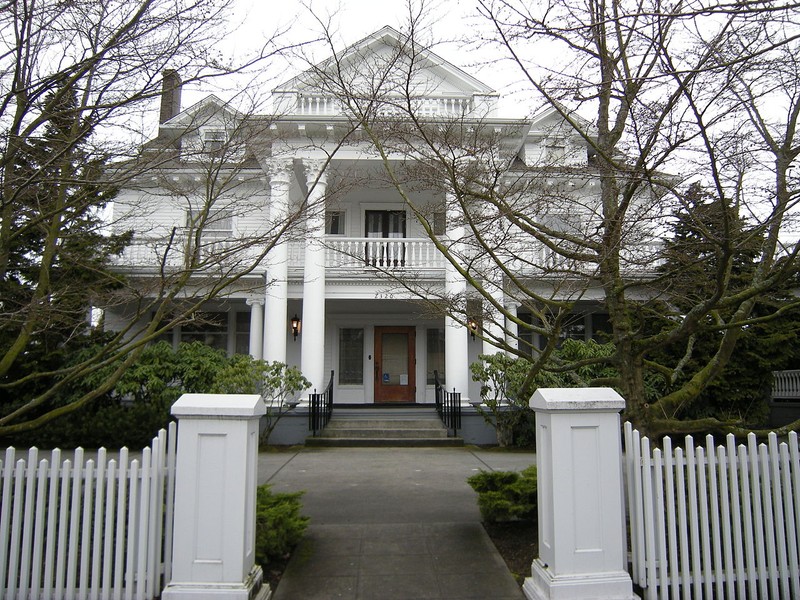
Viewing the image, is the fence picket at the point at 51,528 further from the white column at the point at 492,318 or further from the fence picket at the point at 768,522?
the fence picket at the point at 768,522

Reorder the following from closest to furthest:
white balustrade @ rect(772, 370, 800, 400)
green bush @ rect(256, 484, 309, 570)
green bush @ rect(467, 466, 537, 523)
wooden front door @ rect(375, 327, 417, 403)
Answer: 1. green bush @ rect(256, 484, 309, 570)
2. green bush @ rect(467, 466, 537, 523)
3. wooden front door @ rect(375, 327, 417, 403)
4. white balustrade @ rect(772, 370, 800, 400)

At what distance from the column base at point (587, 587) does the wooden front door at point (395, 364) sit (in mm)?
12289

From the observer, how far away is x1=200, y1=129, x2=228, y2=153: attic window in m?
5.59

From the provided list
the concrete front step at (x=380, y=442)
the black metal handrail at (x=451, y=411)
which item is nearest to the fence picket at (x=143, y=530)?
the concrete front step at (x=380, y=442)

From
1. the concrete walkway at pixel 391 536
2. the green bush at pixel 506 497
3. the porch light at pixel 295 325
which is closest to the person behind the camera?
the concrete walkway at pixel 391 536

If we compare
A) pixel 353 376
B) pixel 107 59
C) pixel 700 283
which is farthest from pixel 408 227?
pixel 107 59

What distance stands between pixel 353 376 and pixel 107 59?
1289cm

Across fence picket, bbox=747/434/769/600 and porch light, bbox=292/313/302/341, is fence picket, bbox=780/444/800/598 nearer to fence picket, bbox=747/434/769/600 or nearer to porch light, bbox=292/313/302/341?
fence picket, bbox=747/434/769/600

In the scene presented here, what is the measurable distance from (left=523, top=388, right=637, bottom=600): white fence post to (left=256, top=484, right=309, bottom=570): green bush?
2.01 meters

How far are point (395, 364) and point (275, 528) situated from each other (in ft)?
38.4

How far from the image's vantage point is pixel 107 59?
13.4 feet

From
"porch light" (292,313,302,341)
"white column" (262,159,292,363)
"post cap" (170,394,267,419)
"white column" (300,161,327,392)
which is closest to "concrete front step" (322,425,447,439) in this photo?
"white column" (300,161,327,392)

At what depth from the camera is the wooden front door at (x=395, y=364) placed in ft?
53.2

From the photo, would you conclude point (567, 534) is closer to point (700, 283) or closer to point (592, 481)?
point (592, 481)
